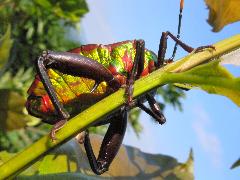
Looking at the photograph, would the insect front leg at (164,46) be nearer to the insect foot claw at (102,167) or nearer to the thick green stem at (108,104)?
the insect foot claw at (102,167)

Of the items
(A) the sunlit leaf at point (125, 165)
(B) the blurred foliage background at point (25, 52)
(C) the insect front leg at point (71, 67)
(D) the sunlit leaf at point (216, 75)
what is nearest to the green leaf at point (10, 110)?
(B) the blurred foliage background at point (25, 52)

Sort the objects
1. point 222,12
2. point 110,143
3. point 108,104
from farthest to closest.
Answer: point 110,143 → point 222,12 → point 108,104

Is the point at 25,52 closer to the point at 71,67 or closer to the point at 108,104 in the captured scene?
the point at 71,67

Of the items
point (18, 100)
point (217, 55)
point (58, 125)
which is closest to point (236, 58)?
point (217, 55)

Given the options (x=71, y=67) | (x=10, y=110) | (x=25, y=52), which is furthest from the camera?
(x=25, y=52)

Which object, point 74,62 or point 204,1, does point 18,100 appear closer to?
point 74,62

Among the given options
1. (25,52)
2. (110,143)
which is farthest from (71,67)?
(25,52)

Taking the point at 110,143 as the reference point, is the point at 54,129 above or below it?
above
